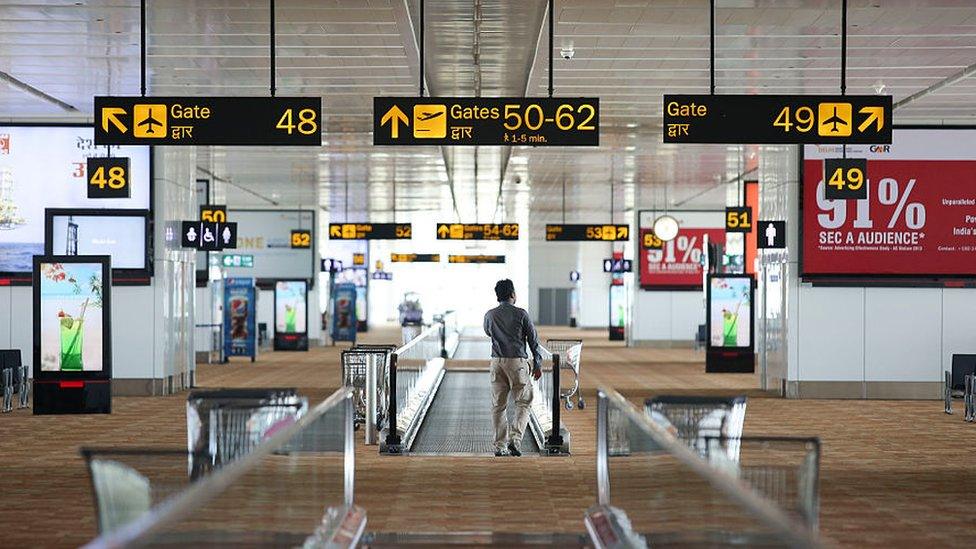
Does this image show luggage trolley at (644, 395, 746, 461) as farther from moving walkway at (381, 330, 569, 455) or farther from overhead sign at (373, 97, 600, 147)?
moving walkway at (381, 330, 569, 455)

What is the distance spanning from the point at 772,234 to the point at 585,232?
9.67 metres

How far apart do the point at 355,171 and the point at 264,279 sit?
14163 millimetres

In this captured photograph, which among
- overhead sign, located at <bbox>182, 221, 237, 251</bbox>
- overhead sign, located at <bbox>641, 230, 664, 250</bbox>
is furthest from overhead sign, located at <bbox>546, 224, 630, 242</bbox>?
overhead sign, located at <bbox>182, 221, 237, 251</bbox>

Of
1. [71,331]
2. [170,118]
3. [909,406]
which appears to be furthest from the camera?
[909,406]

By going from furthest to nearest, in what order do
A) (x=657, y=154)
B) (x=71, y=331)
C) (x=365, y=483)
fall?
1. (x=657, y=154)
2. (x=71, y=331)
3. (x=365, y=483)

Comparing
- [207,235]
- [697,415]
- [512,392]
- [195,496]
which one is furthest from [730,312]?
[195,496]

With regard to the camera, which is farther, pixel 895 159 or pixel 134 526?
pixel 895 159

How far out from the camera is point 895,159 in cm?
2009

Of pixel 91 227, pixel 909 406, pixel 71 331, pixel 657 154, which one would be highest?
pixel 657 154

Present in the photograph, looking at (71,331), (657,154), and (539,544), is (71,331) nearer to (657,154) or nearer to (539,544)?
(539,544)

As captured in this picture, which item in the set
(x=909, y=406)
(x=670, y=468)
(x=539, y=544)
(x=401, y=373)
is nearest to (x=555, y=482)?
(x=539, y=544)

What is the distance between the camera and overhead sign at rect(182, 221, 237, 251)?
2127 cm

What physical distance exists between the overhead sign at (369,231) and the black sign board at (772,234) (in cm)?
1088

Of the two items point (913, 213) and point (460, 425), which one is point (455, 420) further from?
point (913, 213)
